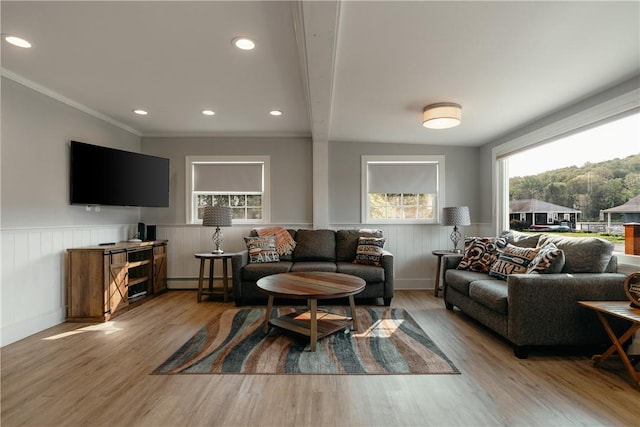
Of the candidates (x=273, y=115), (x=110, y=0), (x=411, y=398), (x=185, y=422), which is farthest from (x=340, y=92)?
(x=185, y=422)

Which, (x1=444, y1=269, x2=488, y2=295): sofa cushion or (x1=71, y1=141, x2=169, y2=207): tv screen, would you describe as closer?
(x1=444, y1=269, x2=488, y2=295): sofa cushion

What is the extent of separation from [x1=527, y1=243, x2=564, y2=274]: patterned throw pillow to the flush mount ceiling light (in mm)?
1539

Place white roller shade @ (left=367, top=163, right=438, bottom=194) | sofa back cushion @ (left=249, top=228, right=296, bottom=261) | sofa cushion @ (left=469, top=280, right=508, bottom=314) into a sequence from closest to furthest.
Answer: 1. sofa cushion @ (left=469, top=280, right=508, bottom=314)
2. sofa back cushion @ (left=249, top=228, right=296, bottom=261)
3. white roller shade @ (left=367, top=163, right=438, bottom=194)

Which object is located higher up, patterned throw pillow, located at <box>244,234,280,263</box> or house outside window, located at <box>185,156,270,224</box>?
house outside window, located at <box>185,156,270,224</box>

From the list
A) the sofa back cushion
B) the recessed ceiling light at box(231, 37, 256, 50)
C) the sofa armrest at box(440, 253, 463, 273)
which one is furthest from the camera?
the sofa back cushion

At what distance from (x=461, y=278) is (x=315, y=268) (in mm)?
1677

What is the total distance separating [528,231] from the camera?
13.4 feet

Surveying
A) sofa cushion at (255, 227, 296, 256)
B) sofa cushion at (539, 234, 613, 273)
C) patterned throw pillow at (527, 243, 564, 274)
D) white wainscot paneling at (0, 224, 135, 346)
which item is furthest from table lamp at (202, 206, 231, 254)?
sofa cushion at (539, 234, 613, 273)

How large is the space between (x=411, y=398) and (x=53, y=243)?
365 centimetres

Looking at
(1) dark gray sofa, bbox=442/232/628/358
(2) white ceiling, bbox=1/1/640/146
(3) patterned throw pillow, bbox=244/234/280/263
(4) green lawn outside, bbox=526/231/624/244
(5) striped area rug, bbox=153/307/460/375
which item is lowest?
(5) striped area rug, bbox=153/307/460/375

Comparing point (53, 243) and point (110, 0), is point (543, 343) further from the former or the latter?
point (53, 243)

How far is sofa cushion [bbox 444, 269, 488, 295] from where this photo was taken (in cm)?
330

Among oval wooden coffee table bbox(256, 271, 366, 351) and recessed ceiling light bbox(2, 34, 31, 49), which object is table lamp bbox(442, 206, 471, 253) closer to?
oval wooden coffee table bbox(256, 271, 366, 351)

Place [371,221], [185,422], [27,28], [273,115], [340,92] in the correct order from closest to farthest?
[185,422] → [27,28] → [340,92] → [273,115] → [371,221]
